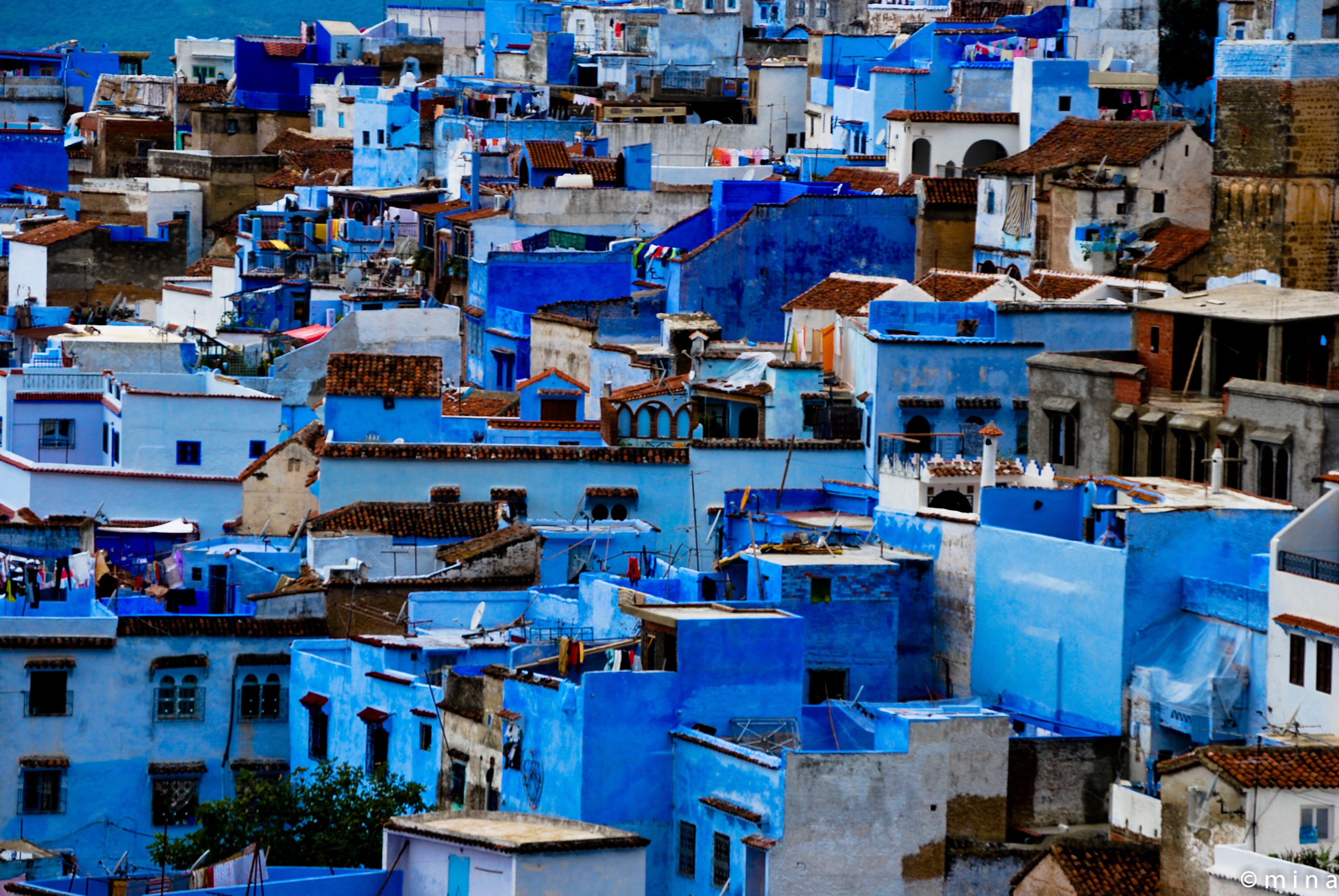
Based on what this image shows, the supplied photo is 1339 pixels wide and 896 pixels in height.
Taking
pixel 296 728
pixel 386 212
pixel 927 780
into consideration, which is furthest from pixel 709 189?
pixel 927 780

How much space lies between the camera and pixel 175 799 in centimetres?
4331

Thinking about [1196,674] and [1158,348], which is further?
[1158,348]

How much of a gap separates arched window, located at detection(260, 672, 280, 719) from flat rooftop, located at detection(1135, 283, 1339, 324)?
16.9m

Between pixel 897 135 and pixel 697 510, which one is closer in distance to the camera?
pixel 697 510

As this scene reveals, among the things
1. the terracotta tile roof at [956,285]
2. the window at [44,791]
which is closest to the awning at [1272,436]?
the terracotta tile roof at [956,285]

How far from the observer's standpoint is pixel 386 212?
77.9 meters

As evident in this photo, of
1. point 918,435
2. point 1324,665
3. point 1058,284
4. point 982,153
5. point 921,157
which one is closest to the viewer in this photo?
point 1324,665

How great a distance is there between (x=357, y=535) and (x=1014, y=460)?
10961 mm

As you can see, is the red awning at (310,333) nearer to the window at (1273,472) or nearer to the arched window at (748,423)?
the arched window at (748,423)

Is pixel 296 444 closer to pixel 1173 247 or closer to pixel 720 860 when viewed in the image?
pixel 1173 247

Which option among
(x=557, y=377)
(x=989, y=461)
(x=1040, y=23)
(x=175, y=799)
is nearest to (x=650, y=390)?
(x=557, y=377)

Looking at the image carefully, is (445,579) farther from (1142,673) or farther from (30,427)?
(30,427)

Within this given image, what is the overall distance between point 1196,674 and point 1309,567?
2447mm

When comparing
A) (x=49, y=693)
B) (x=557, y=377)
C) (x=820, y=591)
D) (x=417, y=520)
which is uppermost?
(x=557, y=377)
